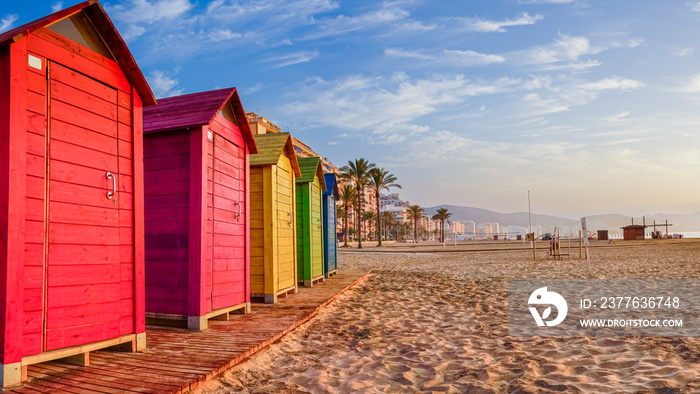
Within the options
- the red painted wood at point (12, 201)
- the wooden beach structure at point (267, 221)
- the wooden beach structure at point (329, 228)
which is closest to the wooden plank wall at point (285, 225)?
the wooden beach structure at point (267, 221)

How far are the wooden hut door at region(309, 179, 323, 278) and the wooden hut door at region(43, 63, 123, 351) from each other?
21.3 ft

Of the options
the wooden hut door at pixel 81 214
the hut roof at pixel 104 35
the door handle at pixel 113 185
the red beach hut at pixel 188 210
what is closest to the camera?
the hut roof at pixel 104 35

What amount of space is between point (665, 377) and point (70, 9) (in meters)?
6.03

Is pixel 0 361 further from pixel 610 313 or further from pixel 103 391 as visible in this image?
pixel 610 313

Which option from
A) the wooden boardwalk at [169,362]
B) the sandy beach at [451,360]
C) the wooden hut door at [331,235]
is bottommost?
the sandy beach at [451,360]

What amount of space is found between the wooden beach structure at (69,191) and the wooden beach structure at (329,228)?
776 cm

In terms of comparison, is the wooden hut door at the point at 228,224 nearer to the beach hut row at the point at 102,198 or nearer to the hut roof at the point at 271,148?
the beach hut row at the point at 102,198

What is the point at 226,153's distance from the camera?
6.37 meters

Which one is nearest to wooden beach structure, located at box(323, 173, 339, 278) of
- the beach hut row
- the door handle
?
the beach hut row

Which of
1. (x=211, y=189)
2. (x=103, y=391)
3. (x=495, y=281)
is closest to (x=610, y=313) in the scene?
(x=495, y=281)

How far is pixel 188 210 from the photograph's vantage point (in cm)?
568

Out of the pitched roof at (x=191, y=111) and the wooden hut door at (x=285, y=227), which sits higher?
the pitched roof at (x=191, y=111)

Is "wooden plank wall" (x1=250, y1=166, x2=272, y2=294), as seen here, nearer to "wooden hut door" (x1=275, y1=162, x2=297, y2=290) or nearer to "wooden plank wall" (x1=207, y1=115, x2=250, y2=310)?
"wooden hut door" (x1=275, y1=162, x2=297, y2=290)

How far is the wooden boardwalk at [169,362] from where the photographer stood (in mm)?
3418
